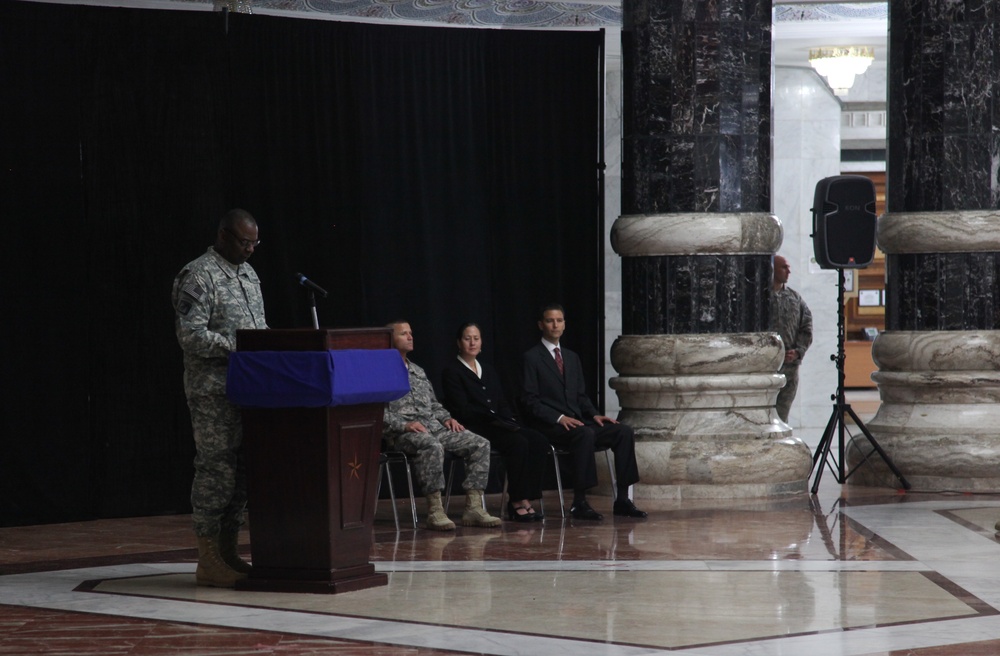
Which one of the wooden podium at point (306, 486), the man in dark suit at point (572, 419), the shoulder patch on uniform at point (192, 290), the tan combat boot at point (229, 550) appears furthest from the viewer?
the man in dark suit at point (572, 419)

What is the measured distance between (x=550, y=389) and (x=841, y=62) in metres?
4.77

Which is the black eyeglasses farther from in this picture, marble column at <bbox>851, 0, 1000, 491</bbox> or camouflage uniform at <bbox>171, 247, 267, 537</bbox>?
marble column at <bbox>851, 0, 1000, 491</bbox>

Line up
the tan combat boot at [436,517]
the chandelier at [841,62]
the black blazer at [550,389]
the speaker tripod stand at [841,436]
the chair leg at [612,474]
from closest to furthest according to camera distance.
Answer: the tan combat boot at [436,517]
the black blazer at [550,389]
the chair leg at [612,474]
the speaker tripod stand at [841,436]
the chandelier at [841,62]

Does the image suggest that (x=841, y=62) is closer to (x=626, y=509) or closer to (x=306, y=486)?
(x=626, y=509)

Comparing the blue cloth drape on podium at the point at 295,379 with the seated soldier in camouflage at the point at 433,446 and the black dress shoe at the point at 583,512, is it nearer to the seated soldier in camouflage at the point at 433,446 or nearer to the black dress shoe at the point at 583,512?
the seated soldier in camouflage at the point at 433,446

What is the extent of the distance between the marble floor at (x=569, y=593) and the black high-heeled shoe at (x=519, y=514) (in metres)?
0.12

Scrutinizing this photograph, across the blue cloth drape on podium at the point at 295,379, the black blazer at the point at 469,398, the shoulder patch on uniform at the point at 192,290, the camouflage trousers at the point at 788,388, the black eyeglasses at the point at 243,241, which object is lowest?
the camouflage trousers at the point at 788,388

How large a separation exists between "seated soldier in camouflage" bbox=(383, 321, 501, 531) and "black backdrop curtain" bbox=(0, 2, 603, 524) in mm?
1102

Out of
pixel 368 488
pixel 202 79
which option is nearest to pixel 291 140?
pixel 202 79

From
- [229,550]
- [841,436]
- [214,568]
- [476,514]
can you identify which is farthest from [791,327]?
[214,568]


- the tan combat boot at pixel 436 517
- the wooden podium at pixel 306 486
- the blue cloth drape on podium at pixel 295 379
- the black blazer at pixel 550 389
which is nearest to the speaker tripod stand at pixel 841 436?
the black blazer at pixel 550 389

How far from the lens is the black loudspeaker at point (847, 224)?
27.0 ft

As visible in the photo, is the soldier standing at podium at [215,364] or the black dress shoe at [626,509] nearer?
the soldier standing at podium at [215,364]

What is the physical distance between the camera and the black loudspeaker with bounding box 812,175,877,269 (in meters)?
8.24
